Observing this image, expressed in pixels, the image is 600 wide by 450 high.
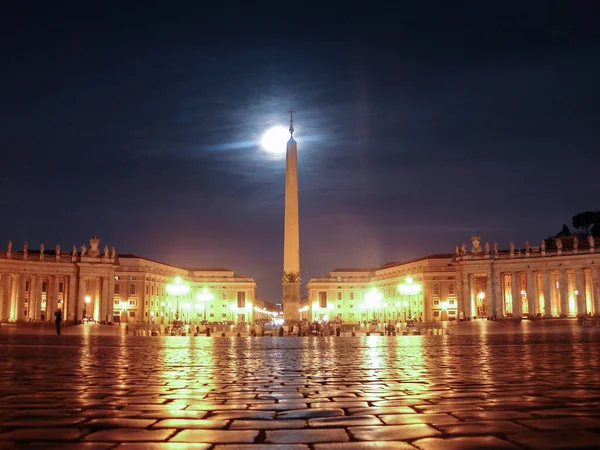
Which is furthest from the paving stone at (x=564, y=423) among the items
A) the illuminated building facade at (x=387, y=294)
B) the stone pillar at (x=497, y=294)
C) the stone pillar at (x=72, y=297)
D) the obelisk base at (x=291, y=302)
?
the illuminated building facade at (x=387, y=294)

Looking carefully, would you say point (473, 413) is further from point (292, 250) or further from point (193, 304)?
point (193, 304)

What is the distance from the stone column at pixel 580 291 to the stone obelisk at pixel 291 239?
42679 millimetres

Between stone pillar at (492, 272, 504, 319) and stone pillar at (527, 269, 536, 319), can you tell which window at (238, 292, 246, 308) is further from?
stone pillar at (527, 269, 536, 319)

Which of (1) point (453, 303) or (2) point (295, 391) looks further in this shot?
(1) point (453, 303)

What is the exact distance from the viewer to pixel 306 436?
5000 millimetres

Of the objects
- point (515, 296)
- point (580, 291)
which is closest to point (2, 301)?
point (515, 296)

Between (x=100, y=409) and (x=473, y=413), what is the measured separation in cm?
382

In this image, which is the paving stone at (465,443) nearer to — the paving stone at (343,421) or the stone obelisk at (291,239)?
the paving stone at (343,421)

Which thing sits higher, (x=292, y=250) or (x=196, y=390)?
(x=292, y=250)

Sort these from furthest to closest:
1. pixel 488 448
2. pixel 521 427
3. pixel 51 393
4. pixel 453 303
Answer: pixel 453 303 → pixel 51 393 → pixel 521 427 → pixel 488 448

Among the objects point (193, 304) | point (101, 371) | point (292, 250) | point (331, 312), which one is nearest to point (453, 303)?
point (331, 312)

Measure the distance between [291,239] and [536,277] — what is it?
179 ft

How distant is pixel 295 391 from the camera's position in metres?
8.49

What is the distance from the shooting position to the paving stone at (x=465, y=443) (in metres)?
4.41
